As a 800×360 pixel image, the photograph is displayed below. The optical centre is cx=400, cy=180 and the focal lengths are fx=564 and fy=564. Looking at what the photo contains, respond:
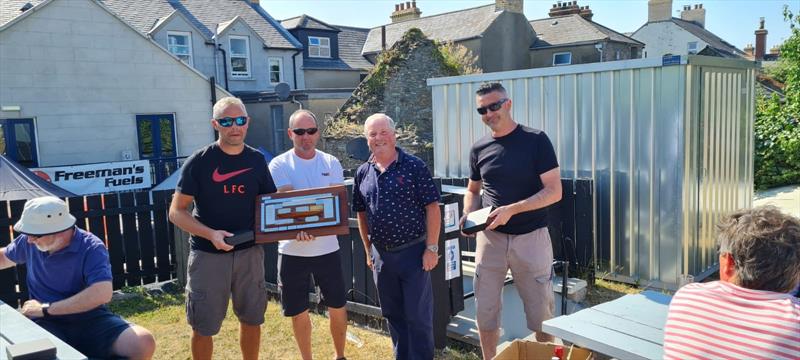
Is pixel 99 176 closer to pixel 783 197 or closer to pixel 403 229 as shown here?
pixel 403 229

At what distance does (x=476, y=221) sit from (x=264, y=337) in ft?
8.41

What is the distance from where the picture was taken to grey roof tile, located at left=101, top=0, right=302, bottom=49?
21008mm

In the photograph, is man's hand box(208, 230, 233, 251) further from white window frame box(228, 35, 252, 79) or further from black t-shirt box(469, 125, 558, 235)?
white window frame box(228, 35, 252, 79)

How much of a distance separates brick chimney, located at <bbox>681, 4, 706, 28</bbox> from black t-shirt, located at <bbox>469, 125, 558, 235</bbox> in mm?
43842

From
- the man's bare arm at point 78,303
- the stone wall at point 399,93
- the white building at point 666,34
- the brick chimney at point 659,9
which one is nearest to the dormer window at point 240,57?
the stone wall at point 399,93

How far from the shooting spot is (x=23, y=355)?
2309mm

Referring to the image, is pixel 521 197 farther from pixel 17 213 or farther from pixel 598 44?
pixel 598 44

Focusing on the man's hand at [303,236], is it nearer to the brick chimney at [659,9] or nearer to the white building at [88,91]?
the white building at [88,91]

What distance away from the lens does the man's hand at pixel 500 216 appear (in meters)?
3.50

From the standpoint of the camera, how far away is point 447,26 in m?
28.5

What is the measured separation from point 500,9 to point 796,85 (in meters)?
16.8

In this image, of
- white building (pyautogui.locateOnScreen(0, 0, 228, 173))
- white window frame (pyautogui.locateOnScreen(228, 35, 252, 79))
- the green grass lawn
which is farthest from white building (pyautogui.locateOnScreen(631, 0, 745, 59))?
the green grass lawn

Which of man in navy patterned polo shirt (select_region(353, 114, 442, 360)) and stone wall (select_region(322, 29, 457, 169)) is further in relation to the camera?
stone wall (select_region(322, 29, 457, 169))

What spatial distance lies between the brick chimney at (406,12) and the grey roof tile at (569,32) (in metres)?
6.56
